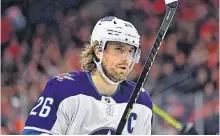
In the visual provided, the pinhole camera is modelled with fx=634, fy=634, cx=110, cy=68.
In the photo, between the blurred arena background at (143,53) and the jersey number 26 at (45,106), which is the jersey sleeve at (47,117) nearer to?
the jersey number 26 at (45,106)

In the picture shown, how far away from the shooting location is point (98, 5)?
→ 4.61 meters

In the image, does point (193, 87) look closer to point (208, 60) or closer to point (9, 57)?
point (208, 60)

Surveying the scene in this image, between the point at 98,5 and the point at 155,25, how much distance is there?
1.99ft

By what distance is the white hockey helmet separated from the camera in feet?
6.98

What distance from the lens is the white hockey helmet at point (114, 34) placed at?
6.98 feet

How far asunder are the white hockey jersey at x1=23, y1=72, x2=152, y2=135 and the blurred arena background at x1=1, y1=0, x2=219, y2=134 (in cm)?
206

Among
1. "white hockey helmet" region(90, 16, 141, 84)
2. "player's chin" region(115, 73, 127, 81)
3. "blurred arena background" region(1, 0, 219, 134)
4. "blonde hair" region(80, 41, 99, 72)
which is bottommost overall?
"blurred arena background" region(1, 0, 219, 134)

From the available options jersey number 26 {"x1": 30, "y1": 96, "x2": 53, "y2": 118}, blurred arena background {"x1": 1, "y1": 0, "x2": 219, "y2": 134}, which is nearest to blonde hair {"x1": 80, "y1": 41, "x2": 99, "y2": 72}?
jersey number 26 {"x1": 30, "y1": 96, "x2": 53, "y2": 118}

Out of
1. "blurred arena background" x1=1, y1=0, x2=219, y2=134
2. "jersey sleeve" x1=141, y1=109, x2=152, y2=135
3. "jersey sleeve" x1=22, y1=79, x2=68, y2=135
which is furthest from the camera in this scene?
"blurred arena background" x1=1, y1=0, x2=219, y2=134

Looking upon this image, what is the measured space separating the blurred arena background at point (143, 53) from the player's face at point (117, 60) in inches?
81.2

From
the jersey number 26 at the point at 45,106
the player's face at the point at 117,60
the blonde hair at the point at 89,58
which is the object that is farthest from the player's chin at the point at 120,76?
the jersey number 26 at the point at 45,106

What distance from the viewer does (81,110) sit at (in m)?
2.10

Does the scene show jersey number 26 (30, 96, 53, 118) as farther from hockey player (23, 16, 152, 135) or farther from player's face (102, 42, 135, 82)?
player's face (102, 42, 135, 82)

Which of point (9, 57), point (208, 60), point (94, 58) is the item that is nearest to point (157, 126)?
point (208, 60)
